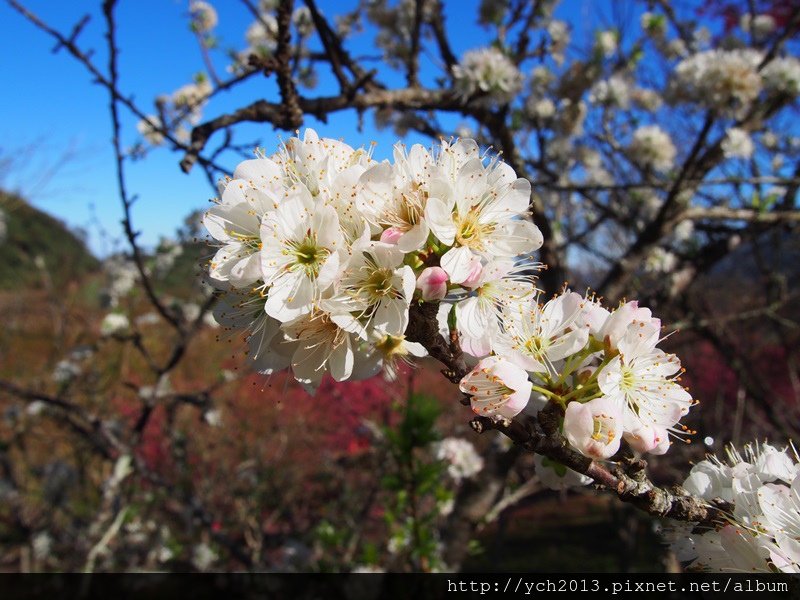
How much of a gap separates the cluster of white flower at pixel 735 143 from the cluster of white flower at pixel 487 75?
166 centimetres

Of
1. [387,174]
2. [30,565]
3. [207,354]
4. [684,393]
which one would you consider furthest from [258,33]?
[207,354]

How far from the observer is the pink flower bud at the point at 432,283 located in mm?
875

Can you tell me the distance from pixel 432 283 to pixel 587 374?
363mm

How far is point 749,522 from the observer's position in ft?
3.22

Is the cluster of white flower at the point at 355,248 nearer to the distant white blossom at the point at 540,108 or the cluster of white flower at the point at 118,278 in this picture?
the distant white blossom at the point at 540,108

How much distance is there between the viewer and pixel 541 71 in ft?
15.9

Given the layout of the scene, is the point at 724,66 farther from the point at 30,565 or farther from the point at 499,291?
the point at 30,565

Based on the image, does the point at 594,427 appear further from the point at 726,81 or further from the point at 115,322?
the point at 115,322

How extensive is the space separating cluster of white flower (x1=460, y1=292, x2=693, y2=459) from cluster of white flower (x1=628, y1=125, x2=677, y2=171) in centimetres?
417

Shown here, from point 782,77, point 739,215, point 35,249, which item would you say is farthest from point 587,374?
point 35,249

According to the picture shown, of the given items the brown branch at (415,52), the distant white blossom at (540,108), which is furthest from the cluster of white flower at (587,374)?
the distant white blossom at (540,108)

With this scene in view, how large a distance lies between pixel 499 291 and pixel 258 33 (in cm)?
468

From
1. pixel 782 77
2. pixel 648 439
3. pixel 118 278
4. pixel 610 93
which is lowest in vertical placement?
pixel 648 439

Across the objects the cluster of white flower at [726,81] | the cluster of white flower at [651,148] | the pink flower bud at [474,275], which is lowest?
the pink flower bud at [474,275]
